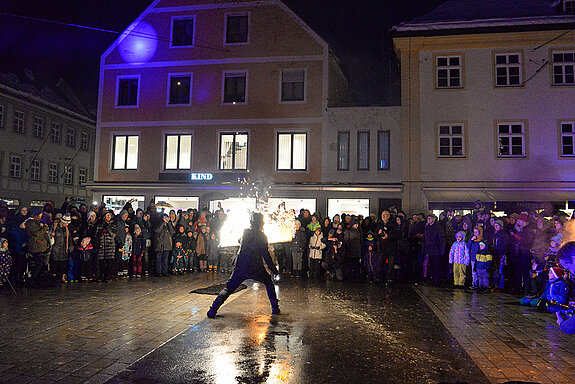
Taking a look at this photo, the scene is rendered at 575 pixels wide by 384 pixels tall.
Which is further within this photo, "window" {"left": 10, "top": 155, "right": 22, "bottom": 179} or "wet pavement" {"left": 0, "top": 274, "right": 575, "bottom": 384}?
"window" {"left": 10, "top": 155, "right": 22, "bottom": 179}

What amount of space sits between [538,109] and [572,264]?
1806 centimetres

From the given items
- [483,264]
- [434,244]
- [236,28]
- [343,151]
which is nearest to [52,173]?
[236,28]

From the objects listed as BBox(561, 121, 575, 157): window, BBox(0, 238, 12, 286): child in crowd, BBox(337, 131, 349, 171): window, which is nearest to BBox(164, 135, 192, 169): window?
BBox(337, 131, 349, 171): window

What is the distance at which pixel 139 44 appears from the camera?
→ 2556 centimetres

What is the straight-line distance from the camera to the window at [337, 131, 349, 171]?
2267 cm

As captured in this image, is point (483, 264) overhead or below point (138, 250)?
below

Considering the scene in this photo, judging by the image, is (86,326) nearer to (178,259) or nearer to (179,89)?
(178,259)

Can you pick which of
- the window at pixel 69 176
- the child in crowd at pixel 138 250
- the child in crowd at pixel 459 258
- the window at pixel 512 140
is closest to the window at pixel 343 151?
the window at pixel 512 140

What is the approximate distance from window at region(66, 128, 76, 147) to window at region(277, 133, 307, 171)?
24.9m

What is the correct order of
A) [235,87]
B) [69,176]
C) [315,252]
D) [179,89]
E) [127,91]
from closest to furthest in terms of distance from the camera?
[315,252] → [235,87] → [179,89] → [127,91] → [69,176]

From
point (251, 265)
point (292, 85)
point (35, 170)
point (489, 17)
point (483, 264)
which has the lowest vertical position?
point (483, 264)

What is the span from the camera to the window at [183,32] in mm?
24953

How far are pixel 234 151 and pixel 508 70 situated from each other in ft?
46.5

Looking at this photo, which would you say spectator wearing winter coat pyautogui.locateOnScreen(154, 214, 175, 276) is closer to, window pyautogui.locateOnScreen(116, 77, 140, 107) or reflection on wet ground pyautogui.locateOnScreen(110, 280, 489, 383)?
reflection on wet ground pyautogui.locateOnScreen(110, 280, 489, 383)
